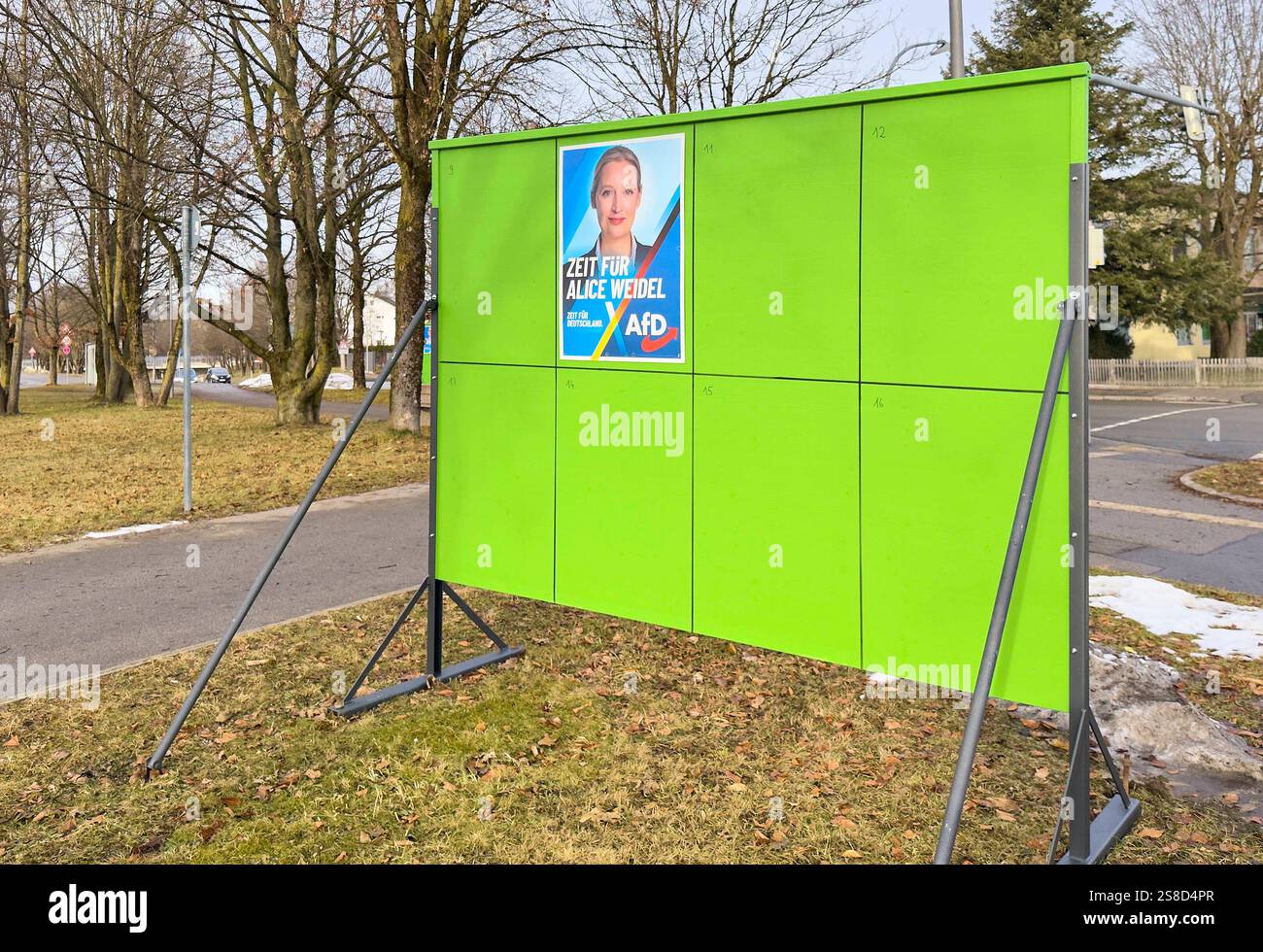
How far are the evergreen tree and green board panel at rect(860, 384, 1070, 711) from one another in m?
33.4

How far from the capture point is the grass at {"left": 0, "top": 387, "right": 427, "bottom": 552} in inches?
459

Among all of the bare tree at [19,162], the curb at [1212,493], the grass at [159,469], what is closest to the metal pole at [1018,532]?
the grass at [159,469]

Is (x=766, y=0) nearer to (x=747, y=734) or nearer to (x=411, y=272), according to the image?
(x=411, y=272)

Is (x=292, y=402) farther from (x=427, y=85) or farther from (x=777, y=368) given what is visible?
(x=777, y=368)

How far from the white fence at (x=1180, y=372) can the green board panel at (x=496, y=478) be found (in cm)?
3578

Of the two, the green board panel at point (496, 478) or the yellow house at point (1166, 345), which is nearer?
the green board panel at point (496, 478)

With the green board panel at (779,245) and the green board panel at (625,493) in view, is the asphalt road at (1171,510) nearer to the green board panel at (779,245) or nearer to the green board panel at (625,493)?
the green board panel at (625,493)

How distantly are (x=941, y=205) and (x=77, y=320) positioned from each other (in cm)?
7130

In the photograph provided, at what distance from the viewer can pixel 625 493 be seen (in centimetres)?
551

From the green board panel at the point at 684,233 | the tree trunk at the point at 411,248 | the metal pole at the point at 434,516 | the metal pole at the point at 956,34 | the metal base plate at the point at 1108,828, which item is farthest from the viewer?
the tree trunk at the point at 411,248

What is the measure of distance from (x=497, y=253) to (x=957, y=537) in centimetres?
293

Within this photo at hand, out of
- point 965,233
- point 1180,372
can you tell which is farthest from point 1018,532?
point 1180,372

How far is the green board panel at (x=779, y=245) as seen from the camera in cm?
457
